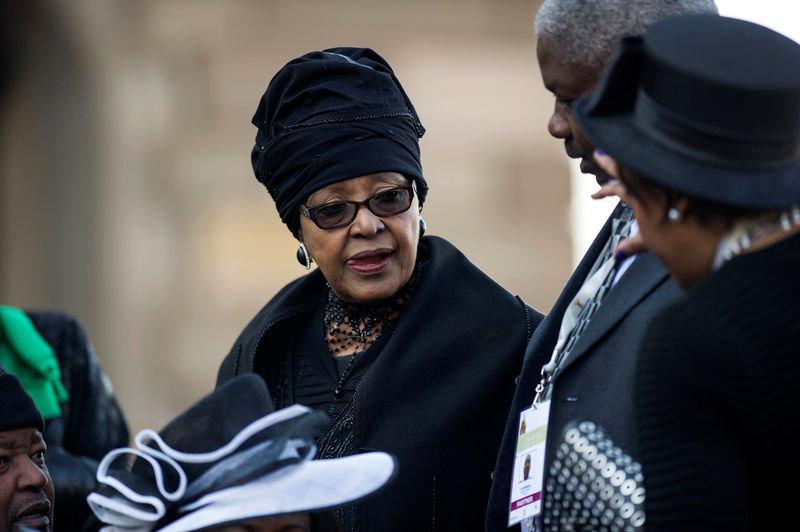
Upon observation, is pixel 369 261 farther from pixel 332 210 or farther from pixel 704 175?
pixel 704 175

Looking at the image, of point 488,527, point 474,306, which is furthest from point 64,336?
point 488,527

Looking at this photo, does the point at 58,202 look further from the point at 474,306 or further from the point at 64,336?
the point at 474,306

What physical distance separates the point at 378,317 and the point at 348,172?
46 cm

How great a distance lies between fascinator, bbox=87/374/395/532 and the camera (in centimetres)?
251

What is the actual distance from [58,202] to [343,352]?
5.37 m

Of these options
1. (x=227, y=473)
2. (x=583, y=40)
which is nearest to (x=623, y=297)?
(x=583, y=40)

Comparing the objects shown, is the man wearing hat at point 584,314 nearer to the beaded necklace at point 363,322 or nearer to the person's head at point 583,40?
the person's head at point 583,40

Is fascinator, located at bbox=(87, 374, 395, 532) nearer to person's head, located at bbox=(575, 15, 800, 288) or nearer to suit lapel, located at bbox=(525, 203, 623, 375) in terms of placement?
suit lapel, located at bbox=(525, 203, 623, 375)

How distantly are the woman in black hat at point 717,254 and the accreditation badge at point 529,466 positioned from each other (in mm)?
823

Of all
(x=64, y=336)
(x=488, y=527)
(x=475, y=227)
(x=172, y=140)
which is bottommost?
(x=488, y=527)

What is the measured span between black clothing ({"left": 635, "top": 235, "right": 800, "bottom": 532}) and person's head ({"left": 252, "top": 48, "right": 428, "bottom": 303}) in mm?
1716

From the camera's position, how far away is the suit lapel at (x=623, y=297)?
288cm

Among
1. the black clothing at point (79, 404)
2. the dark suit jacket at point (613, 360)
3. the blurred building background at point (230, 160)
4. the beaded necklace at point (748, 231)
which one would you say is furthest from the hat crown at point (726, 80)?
the blurred building background at point (230, 160)

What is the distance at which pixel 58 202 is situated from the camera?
8.71 m
